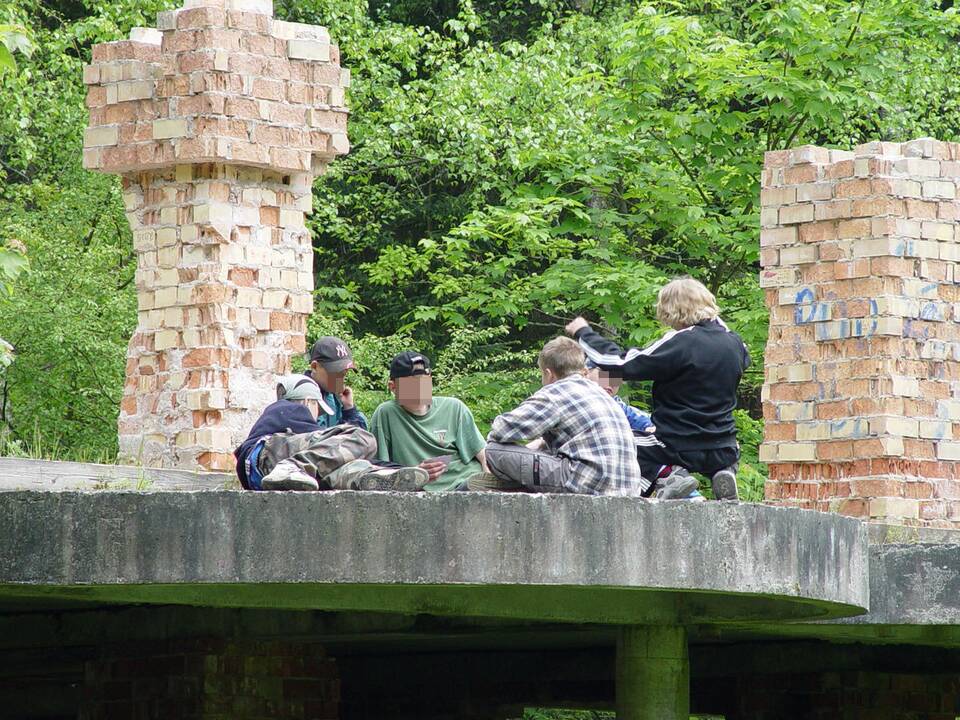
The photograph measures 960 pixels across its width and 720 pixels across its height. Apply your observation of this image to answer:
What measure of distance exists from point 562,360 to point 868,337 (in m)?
3.27

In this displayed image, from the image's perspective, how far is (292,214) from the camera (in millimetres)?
9547

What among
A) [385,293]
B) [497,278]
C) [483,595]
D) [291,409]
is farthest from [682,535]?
[385,293]

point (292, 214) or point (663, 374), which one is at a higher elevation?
point (292, 214)

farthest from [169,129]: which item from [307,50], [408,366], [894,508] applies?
[894,508]

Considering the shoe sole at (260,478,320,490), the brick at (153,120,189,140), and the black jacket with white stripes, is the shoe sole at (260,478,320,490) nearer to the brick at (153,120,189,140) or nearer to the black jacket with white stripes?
the black jacket with white stripes

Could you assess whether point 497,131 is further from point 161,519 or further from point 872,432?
point 161,519

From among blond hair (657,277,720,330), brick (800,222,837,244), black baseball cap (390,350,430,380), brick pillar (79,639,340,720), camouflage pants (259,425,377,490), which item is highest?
brick (800,222,837,244)

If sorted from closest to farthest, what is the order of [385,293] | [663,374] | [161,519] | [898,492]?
[161,519]
[663,374]
[898,492]
[385,293]

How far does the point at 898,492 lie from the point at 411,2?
14.4 meters

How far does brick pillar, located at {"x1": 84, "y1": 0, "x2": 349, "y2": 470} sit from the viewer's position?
9180 mm

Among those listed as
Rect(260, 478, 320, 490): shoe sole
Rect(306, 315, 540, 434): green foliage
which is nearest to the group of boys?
Rect(260, 478, 320, 490): shoe sole

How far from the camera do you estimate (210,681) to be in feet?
27.5

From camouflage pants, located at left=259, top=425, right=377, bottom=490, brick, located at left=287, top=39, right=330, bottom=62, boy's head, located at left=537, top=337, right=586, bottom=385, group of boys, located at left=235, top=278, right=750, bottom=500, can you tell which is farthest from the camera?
brick, located at left=287, top=39, right=330, bottom=62

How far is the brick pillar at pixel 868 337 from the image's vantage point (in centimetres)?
939
